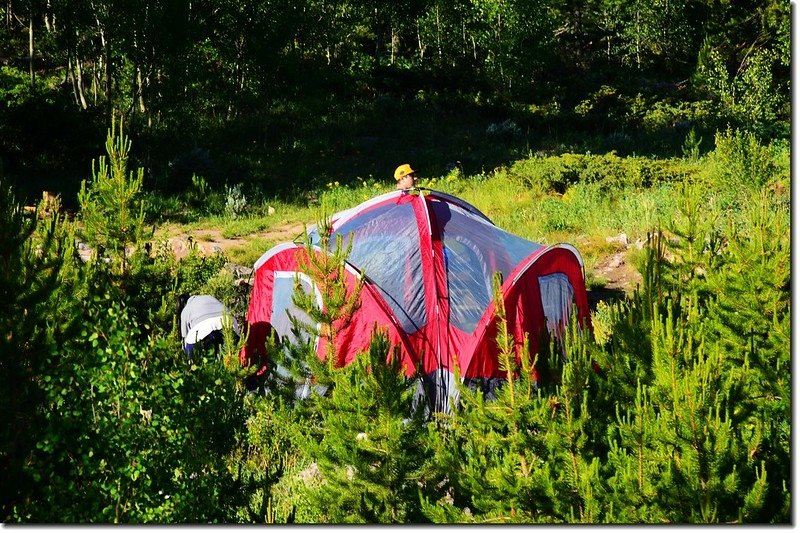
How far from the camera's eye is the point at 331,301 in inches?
225

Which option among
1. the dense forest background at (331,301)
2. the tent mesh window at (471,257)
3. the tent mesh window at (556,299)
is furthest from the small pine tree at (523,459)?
the tent mesh window at (556,299)

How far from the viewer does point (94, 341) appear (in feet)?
15.1

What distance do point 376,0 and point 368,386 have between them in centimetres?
3547

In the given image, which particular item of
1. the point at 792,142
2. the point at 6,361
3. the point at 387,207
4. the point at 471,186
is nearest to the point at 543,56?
the point at 471,186

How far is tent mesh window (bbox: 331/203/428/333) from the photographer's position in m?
7.53

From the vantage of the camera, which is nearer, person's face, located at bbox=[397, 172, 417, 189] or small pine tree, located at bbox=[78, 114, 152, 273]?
small pine tree, located at bbox=[78, 114, 152, 273]

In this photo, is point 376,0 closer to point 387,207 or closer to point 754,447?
point 387,207

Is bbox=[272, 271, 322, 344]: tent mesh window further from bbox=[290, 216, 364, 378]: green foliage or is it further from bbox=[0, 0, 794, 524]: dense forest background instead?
bbox=[290, 216, 364, 378]: green foliage

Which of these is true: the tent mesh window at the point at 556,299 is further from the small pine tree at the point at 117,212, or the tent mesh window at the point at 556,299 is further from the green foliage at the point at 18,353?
the green foliage at the point at 18,353

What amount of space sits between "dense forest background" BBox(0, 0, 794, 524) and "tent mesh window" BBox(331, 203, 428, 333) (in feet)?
3.22

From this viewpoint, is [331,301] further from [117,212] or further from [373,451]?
[117,212]

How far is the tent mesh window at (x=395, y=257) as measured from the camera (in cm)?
753

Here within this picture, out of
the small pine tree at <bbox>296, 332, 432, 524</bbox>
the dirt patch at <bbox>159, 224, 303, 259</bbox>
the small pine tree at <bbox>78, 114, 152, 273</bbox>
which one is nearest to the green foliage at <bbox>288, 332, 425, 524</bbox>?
the small pine tree at <bbox>296, 332, 432, 524</bbox>

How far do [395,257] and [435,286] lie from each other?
0.52 m
